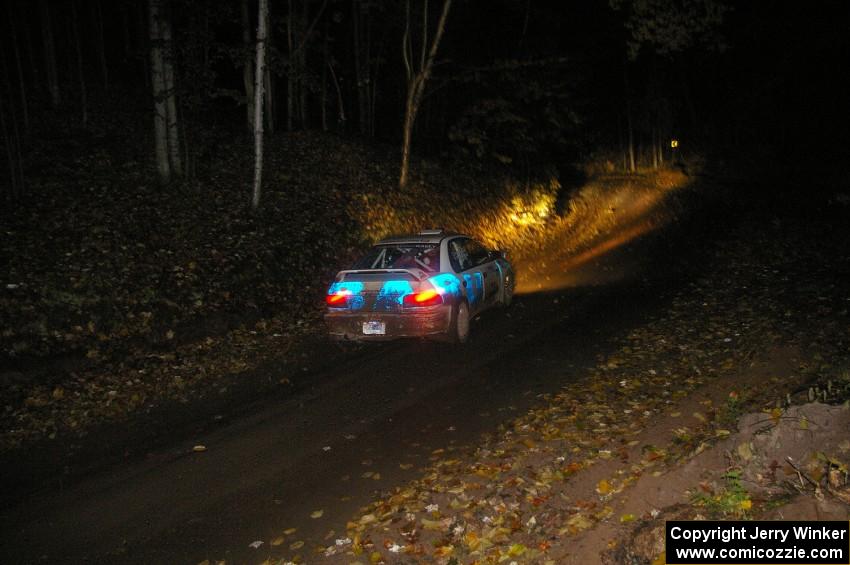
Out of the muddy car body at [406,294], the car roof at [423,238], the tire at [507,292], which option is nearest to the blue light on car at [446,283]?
the muddy car body at [406,294]

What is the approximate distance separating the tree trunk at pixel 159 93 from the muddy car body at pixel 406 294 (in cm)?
775

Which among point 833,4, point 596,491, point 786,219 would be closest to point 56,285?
point 596,491

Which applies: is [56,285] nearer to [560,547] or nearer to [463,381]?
[463,381]

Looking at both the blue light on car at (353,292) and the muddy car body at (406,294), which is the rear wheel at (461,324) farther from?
the blue light on car at (353,292)

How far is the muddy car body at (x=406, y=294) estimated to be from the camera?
854 centimetres

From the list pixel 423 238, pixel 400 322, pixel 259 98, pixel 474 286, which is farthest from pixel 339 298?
pixel 259 98

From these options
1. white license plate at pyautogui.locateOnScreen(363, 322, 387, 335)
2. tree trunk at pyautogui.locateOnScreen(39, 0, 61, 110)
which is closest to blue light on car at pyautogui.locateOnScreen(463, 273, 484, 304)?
white license plate at pyautogui.locateOnScreen(363, 322, 387, 335)

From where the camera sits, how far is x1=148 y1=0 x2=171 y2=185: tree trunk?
1383cm

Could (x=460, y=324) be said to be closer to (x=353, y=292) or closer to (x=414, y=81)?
(x=353, y=292)

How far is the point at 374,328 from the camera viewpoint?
28.3 ft

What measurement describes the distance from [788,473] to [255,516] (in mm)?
4064

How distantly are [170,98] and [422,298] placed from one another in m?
9.86

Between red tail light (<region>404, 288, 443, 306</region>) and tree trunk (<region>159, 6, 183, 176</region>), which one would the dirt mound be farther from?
tree trunk (<region>159, 6, 183, 176</region>)

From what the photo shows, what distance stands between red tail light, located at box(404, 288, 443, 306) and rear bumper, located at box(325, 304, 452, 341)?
0.09 metres
